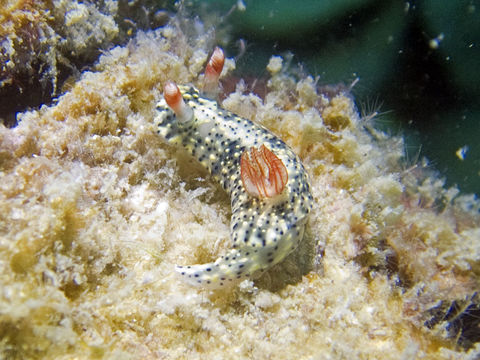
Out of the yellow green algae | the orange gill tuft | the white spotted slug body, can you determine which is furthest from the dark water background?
the orange gill tuft

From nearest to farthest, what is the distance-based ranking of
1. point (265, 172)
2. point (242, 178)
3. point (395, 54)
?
point (265, 172)
point (242, 178)
point (395, 54)

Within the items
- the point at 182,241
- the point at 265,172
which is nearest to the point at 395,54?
the point at 265,172

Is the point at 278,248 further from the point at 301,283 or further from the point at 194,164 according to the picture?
the point at 194,164

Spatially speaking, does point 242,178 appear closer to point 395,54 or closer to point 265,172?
point 265,172

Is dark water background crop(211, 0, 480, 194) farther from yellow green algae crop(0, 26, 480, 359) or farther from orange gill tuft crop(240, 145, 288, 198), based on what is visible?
orange gill tuft crop(240, 145, 288, 198)

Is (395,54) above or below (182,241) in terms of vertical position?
above

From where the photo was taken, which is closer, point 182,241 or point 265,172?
point 265,172

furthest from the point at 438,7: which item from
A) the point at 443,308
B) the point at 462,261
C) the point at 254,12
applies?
the point at 443,308
